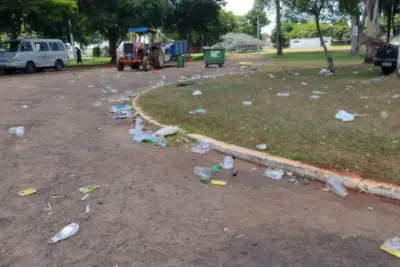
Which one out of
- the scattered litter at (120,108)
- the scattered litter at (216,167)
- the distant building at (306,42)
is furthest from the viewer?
the distant building at (306,42)

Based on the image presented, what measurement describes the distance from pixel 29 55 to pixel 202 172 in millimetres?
18627

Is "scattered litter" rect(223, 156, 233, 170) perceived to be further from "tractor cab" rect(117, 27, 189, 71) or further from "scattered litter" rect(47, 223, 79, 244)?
"tractor cab" rect(117, 27, 189, 71)

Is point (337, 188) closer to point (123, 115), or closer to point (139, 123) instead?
point (139, 123)

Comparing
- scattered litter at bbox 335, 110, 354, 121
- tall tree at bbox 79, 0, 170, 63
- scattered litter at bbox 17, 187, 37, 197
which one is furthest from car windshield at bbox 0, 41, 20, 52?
scattered litter at bbox 17, 187, 37, 197

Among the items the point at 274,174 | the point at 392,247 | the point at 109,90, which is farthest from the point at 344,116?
the point at 109,90

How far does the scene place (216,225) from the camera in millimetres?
3256

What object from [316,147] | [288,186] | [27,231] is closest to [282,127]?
[316,147]

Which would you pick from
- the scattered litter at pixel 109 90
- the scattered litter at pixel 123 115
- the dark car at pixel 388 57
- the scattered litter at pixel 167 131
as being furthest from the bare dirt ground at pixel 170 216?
the dark car at pixel 388 57

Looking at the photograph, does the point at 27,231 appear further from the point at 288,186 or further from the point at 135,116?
the point at 135,116

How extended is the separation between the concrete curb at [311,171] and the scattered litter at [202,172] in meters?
0.69

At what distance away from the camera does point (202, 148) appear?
17.9ft

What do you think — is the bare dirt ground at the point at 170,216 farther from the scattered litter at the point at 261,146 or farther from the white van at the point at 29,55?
the white van at the point at 29,55

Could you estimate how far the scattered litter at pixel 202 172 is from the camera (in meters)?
4.43

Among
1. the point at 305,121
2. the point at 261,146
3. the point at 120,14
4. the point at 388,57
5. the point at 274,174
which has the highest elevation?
the point at 120,14
